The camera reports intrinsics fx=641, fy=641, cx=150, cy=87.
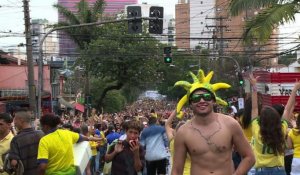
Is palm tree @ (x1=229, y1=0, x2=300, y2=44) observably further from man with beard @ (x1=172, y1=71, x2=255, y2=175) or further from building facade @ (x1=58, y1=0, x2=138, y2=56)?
building facade @ (x1=58, y1=0, x2=138, y2=56)

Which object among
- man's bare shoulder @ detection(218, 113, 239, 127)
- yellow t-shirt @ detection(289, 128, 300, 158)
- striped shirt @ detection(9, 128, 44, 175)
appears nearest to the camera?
man's bare shoulder @ detection(218, 113, 239, 127)

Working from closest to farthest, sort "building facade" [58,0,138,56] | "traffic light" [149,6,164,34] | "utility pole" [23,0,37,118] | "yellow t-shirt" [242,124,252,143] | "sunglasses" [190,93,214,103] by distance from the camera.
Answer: "sunglasses" [190,93,214,103] < "yellow t-shirt" [242,124,252,143] < "traffic light" [149,6,164,34] < "utility pole" [23,0,37,118] < "building facade" [58,0,138,56]

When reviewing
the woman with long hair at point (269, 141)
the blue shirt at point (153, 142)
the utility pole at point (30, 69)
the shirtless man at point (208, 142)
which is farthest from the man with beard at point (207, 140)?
the utility pole at point (30, 69)

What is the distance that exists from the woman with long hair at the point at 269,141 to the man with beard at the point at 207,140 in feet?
6.47

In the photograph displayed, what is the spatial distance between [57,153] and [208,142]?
292 centimetres

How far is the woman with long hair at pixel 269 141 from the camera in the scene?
7469 millimetres

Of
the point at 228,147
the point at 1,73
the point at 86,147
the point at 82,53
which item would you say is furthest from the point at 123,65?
the point at 228,147

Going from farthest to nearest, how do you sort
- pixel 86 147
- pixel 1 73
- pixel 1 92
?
pixel 1 73 → pixel 1 92 → pixel 86 147

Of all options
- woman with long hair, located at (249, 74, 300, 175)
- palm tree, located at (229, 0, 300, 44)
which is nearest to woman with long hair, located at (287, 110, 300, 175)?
woman with long hair, located at (249, 74, 300, 175)

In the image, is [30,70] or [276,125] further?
[30,70]

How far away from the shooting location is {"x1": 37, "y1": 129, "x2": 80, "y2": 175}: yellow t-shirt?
7.74m

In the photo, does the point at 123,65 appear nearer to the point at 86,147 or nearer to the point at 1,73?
the point at 1,73

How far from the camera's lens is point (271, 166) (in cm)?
772

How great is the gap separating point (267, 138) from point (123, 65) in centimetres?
3981
